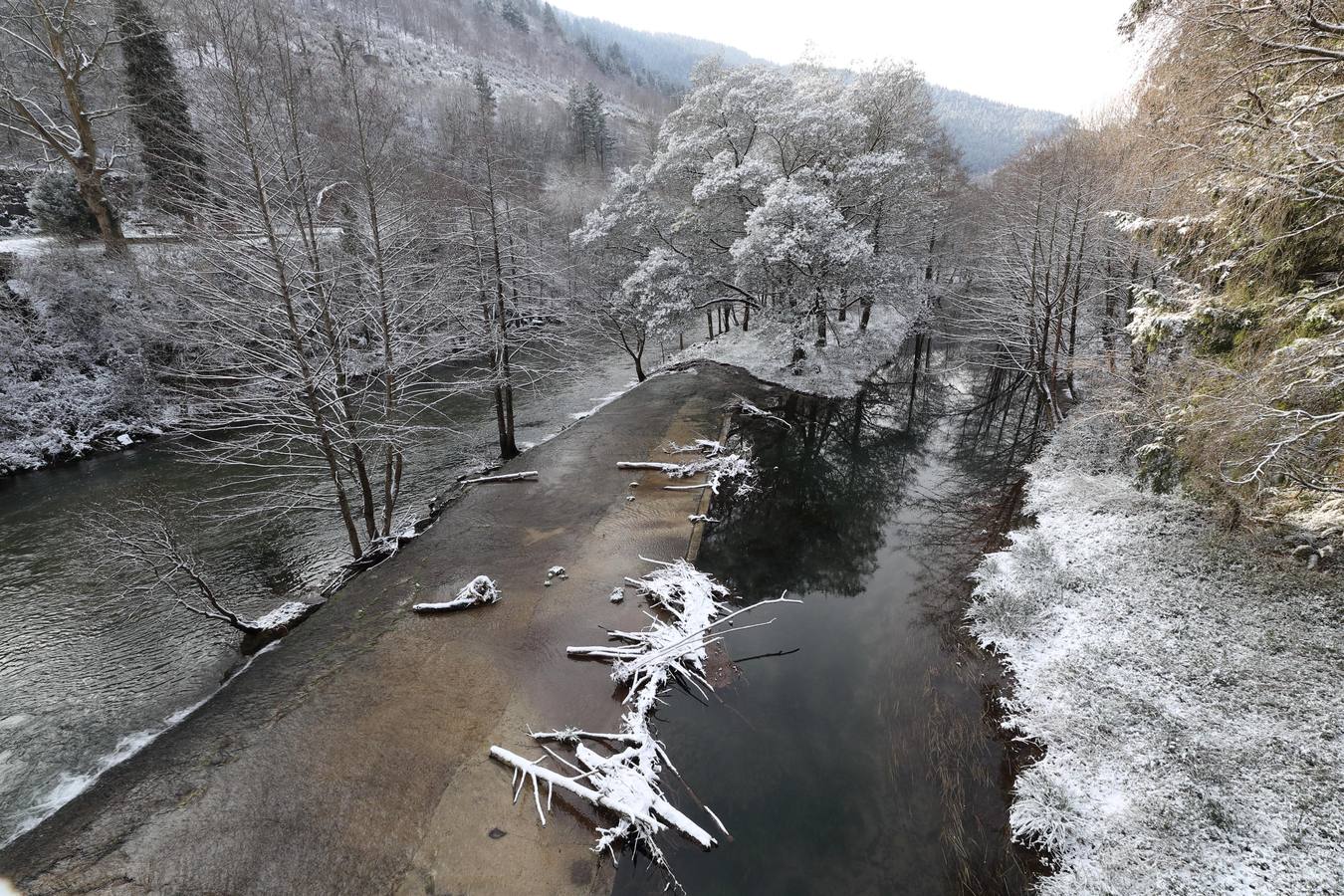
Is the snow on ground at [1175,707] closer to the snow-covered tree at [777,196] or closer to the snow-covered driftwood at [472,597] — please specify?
the snow-covered driftwood at [472,597]

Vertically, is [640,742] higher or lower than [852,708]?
higher

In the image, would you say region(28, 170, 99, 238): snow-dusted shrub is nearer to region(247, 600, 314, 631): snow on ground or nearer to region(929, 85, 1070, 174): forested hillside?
region(247, 600, 314, 631): snow on ground

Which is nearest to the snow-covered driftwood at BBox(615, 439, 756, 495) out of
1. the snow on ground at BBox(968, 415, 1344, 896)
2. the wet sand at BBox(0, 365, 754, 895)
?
the wet sand at BBox(0, 365, 754, 895)

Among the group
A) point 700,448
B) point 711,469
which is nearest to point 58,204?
point 700,448

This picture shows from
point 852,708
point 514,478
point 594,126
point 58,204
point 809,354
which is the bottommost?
point 852,708

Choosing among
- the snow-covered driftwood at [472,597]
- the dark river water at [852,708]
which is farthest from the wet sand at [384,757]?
the dark river water at [852,708]

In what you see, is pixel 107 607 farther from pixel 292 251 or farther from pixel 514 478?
pixel 514 478

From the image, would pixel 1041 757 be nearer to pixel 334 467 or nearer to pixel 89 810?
pixel 89 810

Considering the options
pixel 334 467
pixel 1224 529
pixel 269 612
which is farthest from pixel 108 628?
pixel 1224 529
